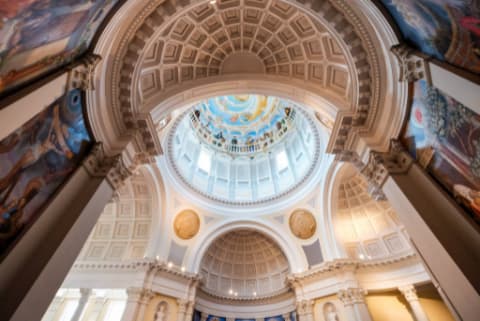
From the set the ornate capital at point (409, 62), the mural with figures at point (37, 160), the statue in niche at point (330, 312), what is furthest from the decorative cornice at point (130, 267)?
the ornate capital at point (409, 62)

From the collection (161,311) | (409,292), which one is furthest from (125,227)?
(409,292)

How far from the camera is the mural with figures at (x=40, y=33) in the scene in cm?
321

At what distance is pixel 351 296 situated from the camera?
12.6 m

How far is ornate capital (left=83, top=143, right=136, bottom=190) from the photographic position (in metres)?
5.96

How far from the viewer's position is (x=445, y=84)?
13.6 feet

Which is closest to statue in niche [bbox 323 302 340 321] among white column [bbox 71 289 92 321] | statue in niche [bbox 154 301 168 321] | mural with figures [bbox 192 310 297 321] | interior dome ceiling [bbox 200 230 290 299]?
mural with figures [bbox 192 310 297 321]

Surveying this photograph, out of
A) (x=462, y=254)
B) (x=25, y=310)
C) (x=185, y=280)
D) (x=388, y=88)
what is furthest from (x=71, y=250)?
(x=185, y=280)

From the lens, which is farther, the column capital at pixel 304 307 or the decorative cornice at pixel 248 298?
the decorative cornice at pixel 248 298

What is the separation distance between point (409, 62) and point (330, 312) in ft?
45.0

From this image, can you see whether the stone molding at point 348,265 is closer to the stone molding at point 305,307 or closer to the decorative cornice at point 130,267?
the stone molding at point 305,307

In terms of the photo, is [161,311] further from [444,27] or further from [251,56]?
[444,27]

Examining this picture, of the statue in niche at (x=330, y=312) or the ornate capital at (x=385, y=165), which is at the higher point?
the ornate capital at (x=385, y=165)

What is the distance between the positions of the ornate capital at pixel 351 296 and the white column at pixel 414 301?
2057 millimetres

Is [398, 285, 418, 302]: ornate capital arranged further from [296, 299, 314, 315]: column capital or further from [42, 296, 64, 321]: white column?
[42, 296, 64, 321]: white column
